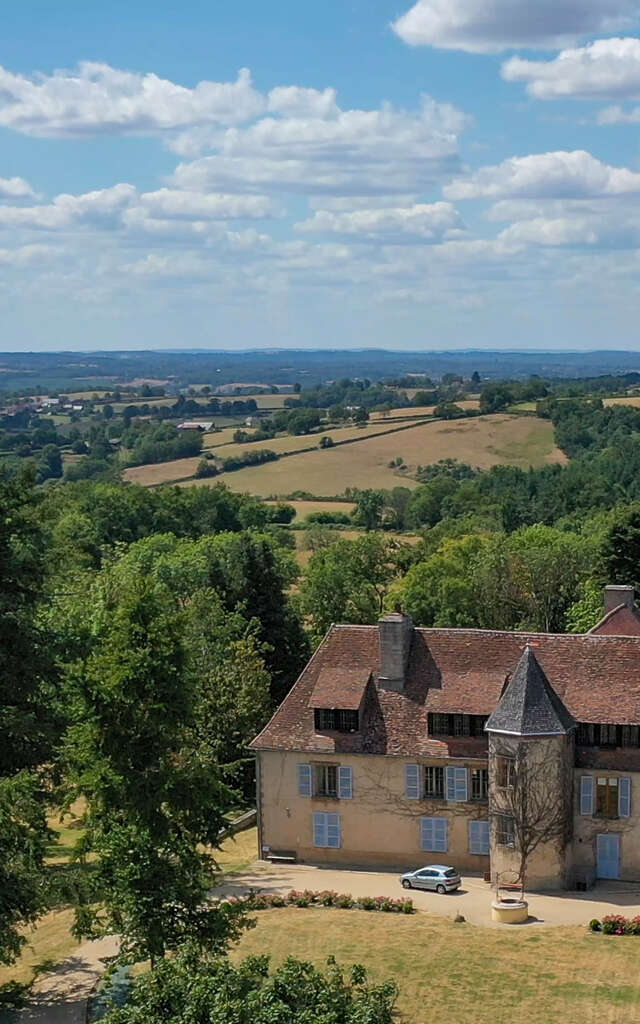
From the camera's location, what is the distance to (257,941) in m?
40.1

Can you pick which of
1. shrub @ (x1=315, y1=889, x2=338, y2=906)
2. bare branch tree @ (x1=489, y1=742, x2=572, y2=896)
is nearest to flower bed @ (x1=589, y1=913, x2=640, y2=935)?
bare branch tree @ (x1=489, y1=742, x2=572, y2=896)

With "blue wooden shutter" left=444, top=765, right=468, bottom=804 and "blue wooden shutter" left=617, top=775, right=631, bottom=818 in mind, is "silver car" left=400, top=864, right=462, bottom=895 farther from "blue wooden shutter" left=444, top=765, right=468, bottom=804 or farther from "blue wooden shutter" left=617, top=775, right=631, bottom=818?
"blue wooden shutter" left=617, top=775, right=631, bottom=818

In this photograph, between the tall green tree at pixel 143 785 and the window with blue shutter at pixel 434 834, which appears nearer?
the tall green tree at pixel 143 785

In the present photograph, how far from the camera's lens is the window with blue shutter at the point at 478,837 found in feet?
154

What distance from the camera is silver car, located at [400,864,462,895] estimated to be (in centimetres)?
4506

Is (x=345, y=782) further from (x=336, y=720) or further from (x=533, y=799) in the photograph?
(x=533, y=799)

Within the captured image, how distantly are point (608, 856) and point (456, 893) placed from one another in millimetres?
5461

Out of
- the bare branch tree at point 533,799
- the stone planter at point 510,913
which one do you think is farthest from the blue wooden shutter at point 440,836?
the stone planter at point 510,913

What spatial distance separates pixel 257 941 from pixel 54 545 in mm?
55051

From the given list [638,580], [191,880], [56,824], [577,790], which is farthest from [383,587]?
A: [191,880]

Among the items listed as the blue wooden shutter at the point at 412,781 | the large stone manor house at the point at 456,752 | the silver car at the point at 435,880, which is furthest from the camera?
the blue wooden shutter at the point at 412,781

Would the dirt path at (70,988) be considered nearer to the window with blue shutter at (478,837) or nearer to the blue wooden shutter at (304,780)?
the blue wooden shutter at (304,780)

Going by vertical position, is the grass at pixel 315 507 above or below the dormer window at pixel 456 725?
below

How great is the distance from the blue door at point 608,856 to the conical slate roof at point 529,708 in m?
4.05
